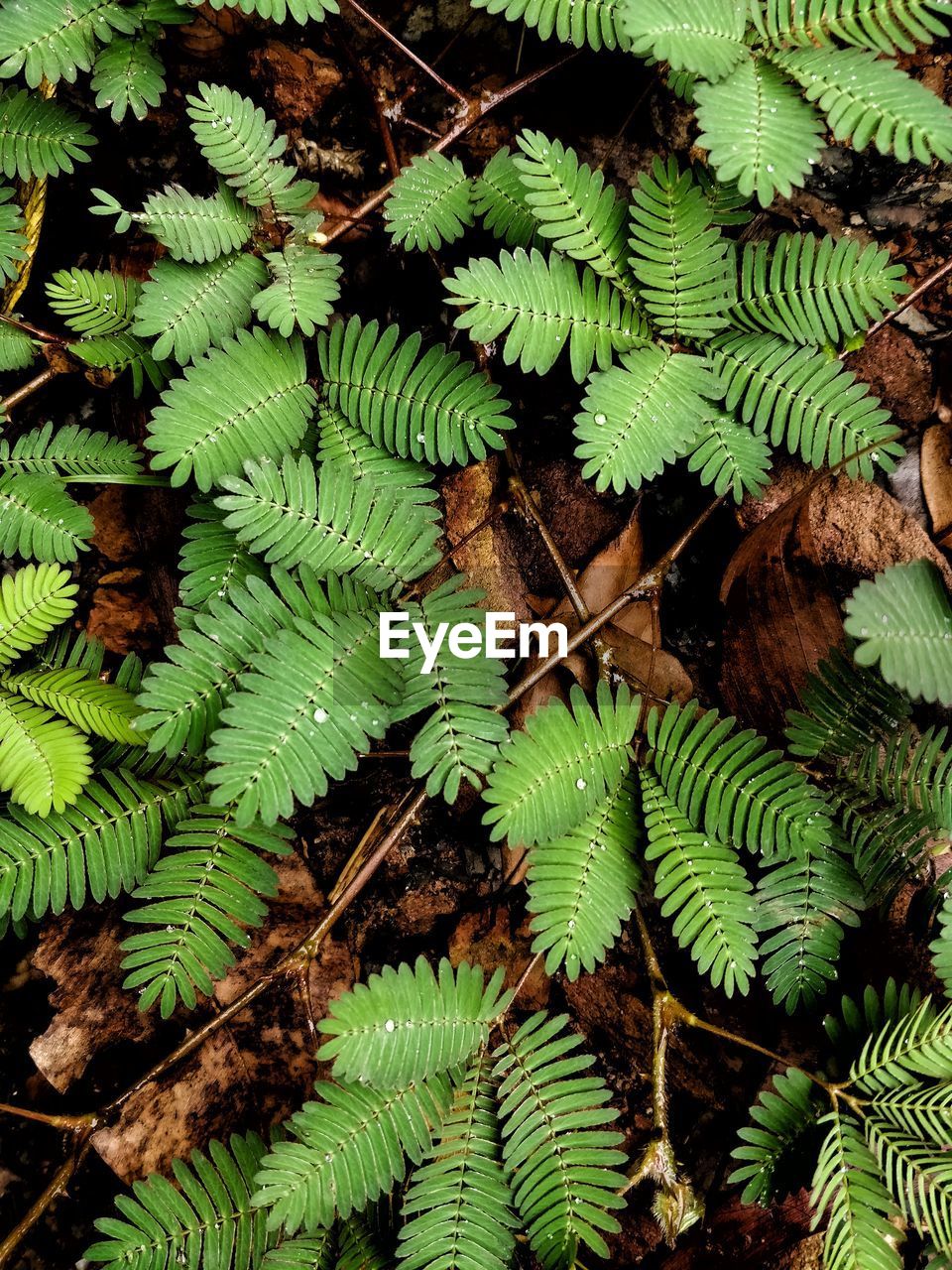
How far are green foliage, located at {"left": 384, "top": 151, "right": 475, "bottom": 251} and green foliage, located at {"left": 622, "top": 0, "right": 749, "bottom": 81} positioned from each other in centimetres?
53

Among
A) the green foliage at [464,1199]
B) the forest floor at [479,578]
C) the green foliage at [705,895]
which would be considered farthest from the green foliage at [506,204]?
the green foliage at [464,1199]

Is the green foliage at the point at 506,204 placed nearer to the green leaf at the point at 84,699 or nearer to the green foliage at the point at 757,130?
the green foliage at the point at 757,130

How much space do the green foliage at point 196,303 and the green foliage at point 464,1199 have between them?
1867 millimetres

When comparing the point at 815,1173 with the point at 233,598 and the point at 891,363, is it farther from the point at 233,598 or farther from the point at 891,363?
the point at 891,363

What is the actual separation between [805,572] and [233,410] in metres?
1.46

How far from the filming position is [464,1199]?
1915 millimetres

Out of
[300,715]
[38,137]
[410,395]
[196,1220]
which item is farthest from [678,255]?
[196,1220]

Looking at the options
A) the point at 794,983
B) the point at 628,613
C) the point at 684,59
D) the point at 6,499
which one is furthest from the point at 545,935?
the point at 684,59

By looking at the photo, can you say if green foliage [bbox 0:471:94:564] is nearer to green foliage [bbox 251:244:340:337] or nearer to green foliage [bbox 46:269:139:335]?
green foliage [bbox 46:269:139:335]

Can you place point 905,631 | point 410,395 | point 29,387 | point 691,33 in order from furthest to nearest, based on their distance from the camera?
point 29,387 → point 410,395 → point 691,33 → point 905,631

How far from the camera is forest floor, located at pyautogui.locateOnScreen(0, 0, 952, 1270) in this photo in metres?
2.20

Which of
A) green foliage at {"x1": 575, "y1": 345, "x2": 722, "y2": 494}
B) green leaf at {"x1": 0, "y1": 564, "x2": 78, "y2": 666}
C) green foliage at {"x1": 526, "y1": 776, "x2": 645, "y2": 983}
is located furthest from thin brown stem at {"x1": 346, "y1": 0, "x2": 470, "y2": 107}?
green foliage at {"x1": 526, "y1": 776, "x2": 645, "y2": 983}

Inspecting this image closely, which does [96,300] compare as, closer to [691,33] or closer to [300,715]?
[300,715]

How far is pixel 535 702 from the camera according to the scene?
2.28 metres
